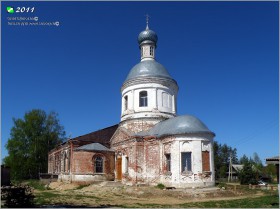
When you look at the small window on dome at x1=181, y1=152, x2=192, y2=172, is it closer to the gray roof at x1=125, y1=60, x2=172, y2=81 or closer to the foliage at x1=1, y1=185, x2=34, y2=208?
the gray roof at x1=125, y1=60, x2=172, y2=81

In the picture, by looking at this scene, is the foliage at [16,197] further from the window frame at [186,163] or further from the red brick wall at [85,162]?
the red brick wall at [85,162]

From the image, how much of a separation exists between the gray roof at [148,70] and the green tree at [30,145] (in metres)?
17.9

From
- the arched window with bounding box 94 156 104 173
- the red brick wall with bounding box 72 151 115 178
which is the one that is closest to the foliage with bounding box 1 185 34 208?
the red brick wall with bounding box 72 151 115 178

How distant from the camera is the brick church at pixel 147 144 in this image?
21656 millimetres

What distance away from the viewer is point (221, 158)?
180ft

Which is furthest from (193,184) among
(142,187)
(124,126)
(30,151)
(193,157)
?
(30,151)

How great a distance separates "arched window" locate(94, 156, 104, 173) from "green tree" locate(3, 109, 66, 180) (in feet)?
50.4

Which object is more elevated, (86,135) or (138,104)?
(138,104)

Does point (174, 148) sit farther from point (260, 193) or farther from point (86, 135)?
point (86, 135)

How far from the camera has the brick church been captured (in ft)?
71.1

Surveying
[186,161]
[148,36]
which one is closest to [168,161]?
[186,161]

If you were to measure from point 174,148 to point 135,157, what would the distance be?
321cm

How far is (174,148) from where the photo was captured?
2183cm

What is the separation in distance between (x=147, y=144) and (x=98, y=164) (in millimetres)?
5959
